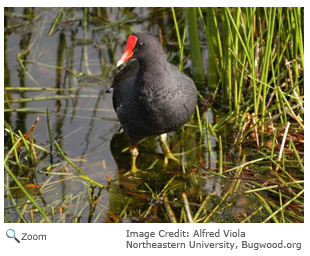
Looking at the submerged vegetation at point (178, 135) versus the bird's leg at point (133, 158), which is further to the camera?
the bird's leg at point (133, 158)

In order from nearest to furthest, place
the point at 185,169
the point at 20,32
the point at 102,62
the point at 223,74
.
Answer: the point at 185,169, the point at 223,74, the point at 102,62, the point at 20,32

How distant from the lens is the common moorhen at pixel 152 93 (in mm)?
3539

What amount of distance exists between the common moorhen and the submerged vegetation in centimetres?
30

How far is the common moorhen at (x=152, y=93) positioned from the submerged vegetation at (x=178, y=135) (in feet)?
0.97

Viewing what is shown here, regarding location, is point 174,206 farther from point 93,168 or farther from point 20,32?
point 20,32

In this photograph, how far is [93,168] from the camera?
4.15m

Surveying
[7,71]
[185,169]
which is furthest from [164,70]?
[7,71]

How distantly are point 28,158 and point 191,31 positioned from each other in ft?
5.60

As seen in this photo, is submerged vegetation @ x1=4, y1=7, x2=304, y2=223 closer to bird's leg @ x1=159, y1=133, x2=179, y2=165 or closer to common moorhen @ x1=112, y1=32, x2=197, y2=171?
bird's leg @ x1=159, y1=133, x2=179, y2=165
